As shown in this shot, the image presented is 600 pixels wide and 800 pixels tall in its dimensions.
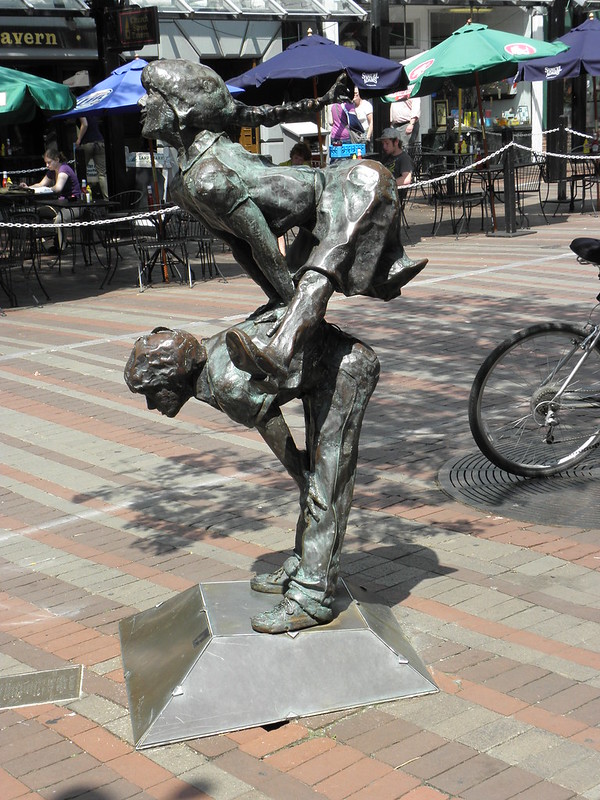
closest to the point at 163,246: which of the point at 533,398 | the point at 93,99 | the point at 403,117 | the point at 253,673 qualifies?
the point at 93,99

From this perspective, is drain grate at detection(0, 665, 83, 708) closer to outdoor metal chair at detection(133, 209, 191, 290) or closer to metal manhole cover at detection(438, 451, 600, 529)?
metal manhole cover at detection(438, 451, 600, 529)

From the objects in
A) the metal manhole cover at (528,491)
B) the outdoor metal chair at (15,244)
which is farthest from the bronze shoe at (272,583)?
the outdoor metal chair at (15,244)

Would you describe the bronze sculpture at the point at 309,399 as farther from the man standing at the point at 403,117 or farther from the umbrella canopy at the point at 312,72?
the man standing at the point at 403,117

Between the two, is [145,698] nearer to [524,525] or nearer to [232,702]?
[232,702]

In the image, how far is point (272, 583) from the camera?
4.26 metres

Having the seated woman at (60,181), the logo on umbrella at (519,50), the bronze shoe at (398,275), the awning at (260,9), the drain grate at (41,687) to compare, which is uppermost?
the awning at (260,9)

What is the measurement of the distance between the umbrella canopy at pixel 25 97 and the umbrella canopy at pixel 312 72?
2925mm

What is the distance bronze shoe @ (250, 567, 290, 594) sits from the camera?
425cm

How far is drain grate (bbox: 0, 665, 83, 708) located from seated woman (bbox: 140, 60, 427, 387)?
1644 mm

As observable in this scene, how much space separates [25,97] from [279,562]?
34.9ft

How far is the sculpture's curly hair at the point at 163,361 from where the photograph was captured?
3.81 m

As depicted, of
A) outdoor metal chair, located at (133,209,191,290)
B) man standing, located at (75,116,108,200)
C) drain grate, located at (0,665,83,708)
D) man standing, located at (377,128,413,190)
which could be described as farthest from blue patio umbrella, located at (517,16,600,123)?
drain grate, located at (0,665,83,708)

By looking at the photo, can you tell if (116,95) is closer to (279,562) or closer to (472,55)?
(472,55)

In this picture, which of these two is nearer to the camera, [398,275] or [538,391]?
[398,275]
